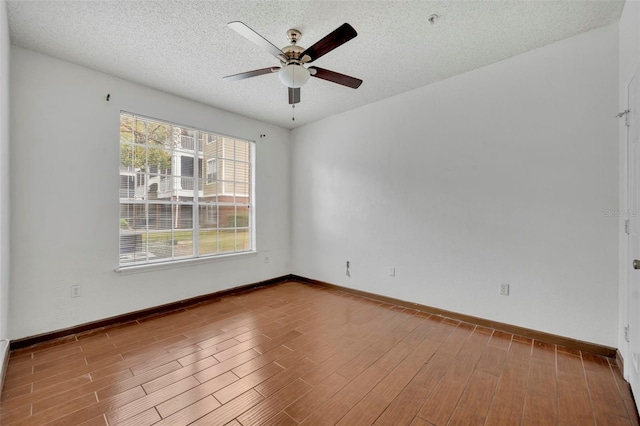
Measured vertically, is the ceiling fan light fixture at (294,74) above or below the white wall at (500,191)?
above

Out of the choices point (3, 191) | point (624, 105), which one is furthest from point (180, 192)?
point (624, 105)

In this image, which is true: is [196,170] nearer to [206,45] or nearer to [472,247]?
[206,45]

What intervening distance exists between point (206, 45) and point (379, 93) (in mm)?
2132

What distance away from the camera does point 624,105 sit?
215 cm

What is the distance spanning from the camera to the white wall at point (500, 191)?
2.40 metres

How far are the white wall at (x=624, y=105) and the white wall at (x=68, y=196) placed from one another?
441cm

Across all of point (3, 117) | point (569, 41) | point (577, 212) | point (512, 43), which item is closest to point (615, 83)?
point (569, 41)

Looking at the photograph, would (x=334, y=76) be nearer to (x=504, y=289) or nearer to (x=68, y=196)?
(x=504, y=289)

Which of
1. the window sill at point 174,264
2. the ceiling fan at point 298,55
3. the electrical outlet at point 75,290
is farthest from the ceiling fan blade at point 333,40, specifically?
the electrical outlet at point 75,290

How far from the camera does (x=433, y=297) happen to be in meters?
3.36

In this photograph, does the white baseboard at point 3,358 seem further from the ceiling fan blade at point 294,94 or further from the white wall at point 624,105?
the white wall at point 624,105

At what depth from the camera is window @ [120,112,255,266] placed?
332 centimetres

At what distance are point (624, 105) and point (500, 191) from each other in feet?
3.51

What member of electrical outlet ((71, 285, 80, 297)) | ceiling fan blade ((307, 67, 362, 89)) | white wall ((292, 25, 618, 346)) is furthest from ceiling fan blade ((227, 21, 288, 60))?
electrical outlet ((71, 285, 80, 297))
